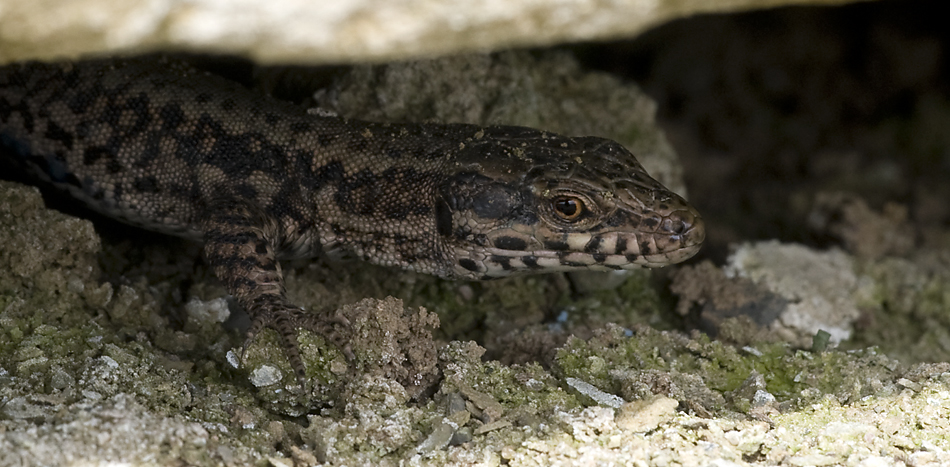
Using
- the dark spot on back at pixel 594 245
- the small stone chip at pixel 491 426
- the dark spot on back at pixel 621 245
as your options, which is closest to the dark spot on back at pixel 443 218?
the dark spot on back at pixel 594 245

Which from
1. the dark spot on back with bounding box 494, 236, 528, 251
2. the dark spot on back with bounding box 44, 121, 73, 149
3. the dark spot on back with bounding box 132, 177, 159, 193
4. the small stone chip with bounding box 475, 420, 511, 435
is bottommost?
the small stone chip with bounding box 475, 420, 511, 435

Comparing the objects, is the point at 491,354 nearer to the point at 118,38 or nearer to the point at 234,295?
the point at 234,295

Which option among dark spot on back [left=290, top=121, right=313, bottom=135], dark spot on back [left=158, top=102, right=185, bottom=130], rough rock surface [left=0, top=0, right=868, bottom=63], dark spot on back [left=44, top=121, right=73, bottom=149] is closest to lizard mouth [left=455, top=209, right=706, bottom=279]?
dark spot on back [left=290, top=121, right=313, bottom=135]

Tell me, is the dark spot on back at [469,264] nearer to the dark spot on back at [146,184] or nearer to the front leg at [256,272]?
the front leg at [256,272]

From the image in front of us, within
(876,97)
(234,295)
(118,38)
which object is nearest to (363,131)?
(234,295)

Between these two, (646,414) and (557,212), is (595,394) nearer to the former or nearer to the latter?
(646,414)

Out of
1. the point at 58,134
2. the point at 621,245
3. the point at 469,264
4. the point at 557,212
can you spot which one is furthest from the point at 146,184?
the point at 621,245

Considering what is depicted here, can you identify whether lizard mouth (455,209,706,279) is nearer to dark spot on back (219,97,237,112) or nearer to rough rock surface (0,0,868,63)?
rough rock surface (0,0,868,63)
